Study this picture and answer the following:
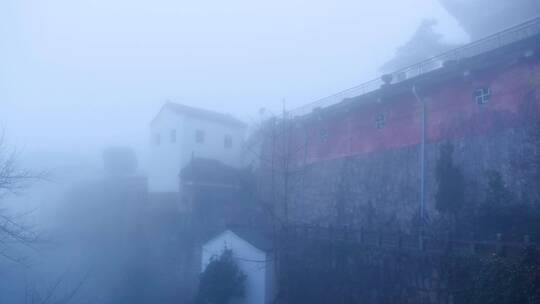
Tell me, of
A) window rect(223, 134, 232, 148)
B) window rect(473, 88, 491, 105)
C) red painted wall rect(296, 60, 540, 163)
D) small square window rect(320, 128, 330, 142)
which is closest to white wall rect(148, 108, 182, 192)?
window rect(223, 134, 232, 148)

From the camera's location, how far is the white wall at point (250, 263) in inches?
681

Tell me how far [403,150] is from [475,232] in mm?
4847

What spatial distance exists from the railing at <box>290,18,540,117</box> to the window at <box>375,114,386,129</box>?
1441 millimetres

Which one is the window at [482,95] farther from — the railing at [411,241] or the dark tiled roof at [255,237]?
the dark tiled roof at [255,237]

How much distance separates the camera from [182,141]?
29812 mm

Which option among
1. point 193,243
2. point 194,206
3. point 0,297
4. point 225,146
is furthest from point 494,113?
point 0,297

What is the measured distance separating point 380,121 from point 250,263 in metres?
9.09

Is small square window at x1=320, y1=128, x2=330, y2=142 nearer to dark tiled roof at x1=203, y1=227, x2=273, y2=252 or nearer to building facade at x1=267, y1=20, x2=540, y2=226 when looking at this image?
building facade at x1=267, y1=20, x2=540, y2=226

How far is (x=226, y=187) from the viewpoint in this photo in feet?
95.9

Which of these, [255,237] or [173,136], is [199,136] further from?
[255,237]

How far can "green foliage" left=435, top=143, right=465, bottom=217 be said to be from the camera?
46.2ft

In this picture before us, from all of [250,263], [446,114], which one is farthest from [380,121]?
[250,263]

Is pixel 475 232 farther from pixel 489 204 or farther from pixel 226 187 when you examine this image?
pixel 226 187

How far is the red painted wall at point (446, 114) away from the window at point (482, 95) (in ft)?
0.40
